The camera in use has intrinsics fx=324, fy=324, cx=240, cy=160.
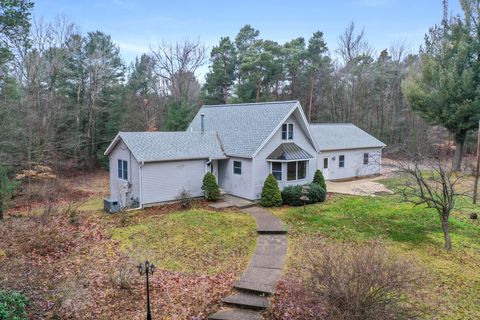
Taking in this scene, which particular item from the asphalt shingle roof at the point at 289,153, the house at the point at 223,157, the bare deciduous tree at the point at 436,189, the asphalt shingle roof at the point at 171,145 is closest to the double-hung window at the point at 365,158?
the house at the point at 223,157

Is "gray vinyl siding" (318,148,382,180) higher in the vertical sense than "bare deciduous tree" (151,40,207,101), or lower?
lower

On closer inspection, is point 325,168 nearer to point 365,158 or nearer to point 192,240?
point 365,158

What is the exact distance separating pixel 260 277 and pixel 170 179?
9.84 m

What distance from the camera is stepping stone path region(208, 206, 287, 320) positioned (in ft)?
25.1

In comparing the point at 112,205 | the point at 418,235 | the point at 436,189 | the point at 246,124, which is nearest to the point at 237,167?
the point at 246,124

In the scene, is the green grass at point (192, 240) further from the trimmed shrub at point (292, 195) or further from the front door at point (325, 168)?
the front door at point (325, 168)

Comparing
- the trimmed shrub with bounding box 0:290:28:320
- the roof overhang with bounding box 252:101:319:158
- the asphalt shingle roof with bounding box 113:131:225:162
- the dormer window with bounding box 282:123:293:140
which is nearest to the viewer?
the trimmed shrub with bounding box 0:290:28:320

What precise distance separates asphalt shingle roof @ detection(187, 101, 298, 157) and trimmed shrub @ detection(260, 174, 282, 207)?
6.02 ft

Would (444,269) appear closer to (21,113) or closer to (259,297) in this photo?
(259,297)

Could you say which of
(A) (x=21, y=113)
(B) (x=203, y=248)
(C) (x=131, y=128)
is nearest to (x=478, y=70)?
(B) (x=203, y=248)

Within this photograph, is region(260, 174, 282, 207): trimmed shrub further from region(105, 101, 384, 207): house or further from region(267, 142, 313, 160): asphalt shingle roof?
region(267, 142, 313, 160): asphalt shingle roof

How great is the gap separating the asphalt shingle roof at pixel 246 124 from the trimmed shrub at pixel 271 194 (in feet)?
6.02

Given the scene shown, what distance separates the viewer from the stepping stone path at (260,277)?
766 cm

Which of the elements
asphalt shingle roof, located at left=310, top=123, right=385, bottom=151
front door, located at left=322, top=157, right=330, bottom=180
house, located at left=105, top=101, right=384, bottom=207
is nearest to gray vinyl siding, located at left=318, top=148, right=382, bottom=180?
front door, located at left=322, top=157, right=330, bottom=180
